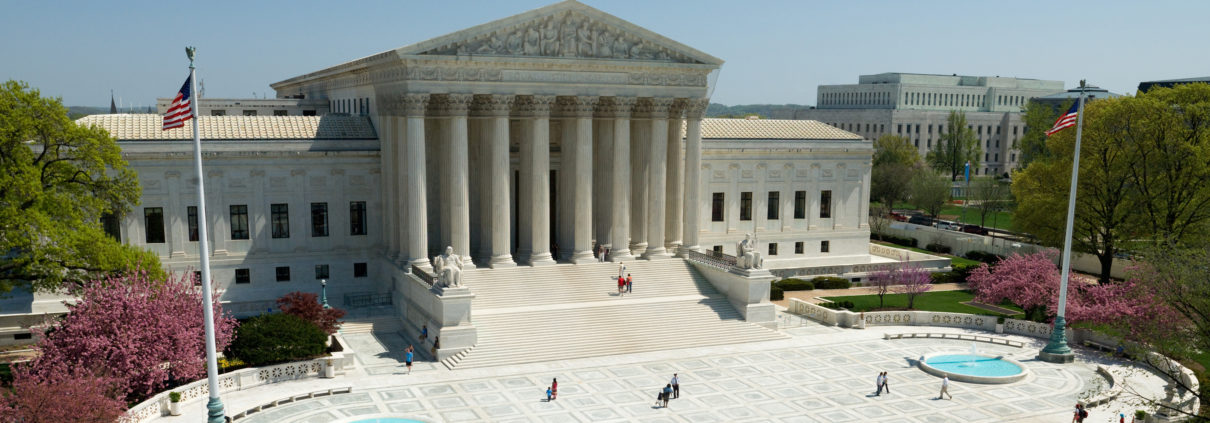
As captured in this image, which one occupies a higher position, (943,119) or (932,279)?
(943,119)

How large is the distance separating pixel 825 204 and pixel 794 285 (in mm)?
10735

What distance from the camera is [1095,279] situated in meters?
68.8

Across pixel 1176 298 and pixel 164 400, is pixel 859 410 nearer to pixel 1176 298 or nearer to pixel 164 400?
pixel 1176 298

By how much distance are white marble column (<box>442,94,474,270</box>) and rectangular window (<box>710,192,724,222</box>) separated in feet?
67.7

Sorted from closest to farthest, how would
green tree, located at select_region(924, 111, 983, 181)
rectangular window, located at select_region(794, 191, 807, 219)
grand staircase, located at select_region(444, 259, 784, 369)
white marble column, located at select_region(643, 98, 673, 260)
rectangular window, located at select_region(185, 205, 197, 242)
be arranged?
grand staircase, located at select_region(444, 259, 784, 369) → rectangular window, located at select_region(185, 205, 197, 242) → white marble column, located at select_region(643, 98, 673, 260) → rectangular window, located at select_region(794, 191, 807, 219) → green tree, located at select_region(924, 111, 983, 181)

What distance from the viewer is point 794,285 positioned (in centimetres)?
6334

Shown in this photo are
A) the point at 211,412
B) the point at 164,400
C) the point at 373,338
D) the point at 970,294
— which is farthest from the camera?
the point at 970,294

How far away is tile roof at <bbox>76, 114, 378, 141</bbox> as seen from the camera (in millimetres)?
54344

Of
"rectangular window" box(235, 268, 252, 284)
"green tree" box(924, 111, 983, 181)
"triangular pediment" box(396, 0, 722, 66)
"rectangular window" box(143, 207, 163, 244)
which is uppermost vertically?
"triangular pediment" box(396, 0, 722, 66)

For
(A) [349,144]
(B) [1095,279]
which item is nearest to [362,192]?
(A) [349,144]

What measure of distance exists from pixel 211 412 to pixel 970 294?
49815 mm

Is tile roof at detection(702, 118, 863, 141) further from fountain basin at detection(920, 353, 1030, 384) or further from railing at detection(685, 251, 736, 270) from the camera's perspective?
fountain basin at detection(920, 353, 1030, 384)

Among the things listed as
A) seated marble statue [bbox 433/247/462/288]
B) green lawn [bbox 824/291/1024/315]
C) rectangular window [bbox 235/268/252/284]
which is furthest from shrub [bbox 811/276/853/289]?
rectangular window [bbox 235/268/252/284]

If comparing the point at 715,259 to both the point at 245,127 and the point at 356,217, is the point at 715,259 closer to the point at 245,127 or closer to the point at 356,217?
the point at 356,217
